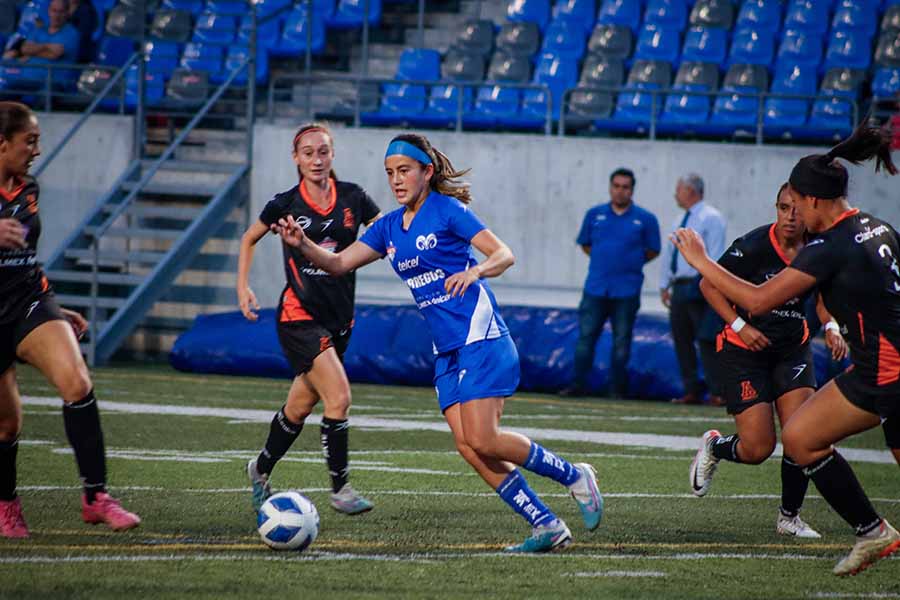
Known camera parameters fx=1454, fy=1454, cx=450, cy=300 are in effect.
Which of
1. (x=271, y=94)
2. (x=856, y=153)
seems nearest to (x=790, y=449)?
(x=856, y=153)

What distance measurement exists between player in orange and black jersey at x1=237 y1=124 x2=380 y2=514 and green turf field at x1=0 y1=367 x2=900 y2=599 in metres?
0.31

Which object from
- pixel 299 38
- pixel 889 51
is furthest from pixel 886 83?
pixel 299 38

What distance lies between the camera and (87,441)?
660 centimetres

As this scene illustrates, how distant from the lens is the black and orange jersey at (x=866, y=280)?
5.97 m

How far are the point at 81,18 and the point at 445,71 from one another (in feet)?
17.0

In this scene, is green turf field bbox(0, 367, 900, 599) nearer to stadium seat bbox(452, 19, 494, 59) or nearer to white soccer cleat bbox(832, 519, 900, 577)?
white soccer cleat bbox(832, 519, 900, 577)

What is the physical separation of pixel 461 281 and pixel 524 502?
41.6 inches

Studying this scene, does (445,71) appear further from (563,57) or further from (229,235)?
(229,235)

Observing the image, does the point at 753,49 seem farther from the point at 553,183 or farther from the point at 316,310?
the point at 316,310

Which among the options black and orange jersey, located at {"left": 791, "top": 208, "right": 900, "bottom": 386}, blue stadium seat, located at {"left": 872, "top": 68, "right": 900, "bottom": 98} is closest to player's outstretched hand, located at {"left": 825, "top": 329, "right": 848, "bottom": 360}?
black and orange jersey, located at {"left": 791, "top": 208, "right": 900, "bottom": 386}

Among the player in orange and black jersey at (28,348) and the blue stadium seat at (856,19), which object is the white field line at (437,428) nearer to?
the player in orange and black jersey at (28,348)

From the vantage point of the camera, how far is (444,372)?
664 centimetres

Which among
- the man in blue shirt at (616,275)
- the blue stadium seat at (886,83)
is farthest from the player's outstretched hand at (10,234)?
the blue stadium seat at (886,83)

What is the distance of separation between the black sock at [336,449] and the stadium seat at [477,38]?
Answer: 43.3 feet
